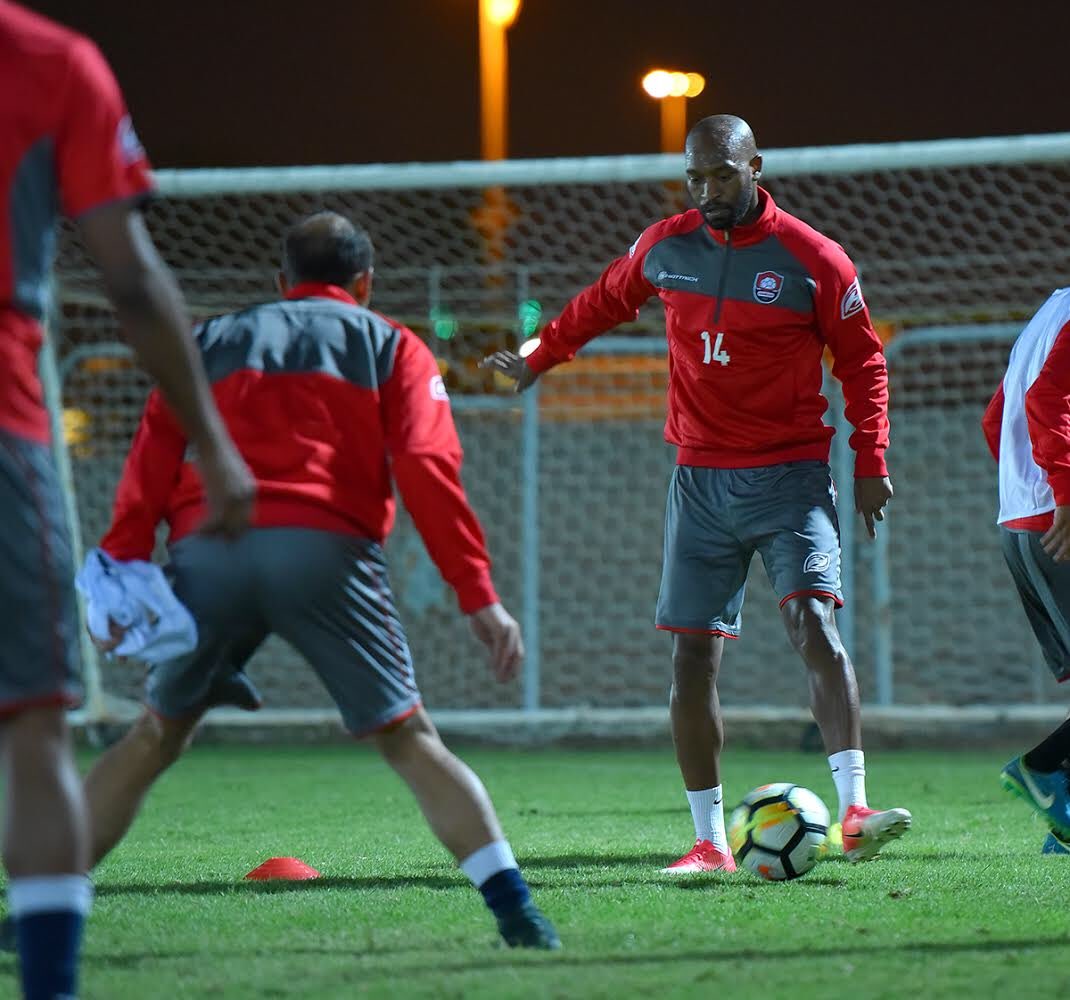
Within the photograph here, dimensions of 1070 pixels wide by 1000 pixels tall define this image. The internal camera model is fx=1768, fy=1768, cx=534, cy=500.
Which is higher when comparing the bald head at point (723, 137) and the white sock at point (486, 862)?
the bald head at point (723, 137)

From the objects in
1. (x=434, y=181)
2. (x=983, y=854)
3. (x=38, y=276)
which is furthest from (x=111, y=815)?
(x=434, y=181)

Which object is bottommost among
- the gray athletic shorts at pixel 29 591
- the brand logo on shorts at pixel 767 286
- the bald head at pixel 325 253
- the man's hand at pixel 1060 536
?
the man's hand at pixel 1060 536

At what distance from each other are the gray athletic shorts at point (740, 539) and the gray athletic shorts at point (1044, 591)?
0.58 meters

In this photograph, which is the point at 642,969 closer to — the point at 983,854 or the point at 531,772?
the point at 983,854

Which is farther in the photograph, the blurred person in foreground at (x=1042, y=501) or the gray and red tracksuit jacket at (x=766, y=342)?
the gray and red tracksuit jacket at (x=766, y=342)

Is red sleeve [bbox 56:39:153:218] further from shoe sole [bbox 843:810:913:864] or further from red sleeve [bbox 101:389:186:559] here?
shoe sole [bbox 843:810:913:864]

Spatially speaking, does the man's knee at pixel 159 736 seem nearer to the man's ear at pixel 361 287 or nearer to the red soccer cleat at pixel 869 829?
the man's ear at pixel 361 287

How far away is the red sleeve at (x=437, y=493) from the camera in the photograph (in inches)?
150

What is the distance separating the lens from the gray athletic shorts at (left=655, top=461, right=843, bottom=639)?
217 inches

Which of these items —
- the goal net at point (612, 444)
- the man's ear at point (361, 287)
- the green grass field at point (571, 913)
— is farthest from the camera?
the goal net at point (612, 444)

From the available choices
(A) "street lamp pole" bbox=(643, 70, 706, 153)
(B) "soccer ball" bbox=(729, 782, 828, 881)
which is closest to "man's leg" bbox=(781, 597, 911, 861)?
(B) "soccer ball" bbox=(729, 782, 828, 881)

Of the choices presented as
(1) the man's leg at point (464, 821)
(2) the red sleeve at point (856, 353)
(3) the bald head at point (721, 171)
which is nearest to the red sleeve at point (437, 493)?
(1) the man's leg at point (464, 821)

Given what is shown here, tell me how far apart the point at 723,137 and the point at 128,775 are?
2.79 meters

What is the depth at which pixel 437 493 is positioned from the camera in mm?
3797
